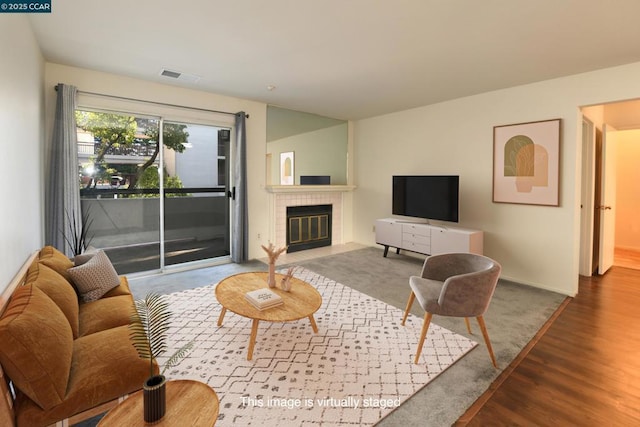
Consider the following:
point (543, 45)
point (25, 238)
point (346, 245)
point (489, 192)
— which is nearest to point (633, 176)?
point (489, 192)

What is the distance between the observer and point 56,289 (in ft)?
6.50

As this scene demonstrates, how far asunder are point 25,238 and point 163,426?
7.52 ft

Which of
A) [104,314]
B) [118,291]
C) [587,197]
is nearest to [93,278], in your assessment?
[118,291]

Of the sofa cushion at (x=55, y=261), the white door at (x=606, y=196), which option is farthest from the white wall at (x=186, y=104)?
the white door at (x=606, y=196)

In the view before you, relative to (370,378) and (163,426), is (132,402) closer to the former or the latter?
(163,426)

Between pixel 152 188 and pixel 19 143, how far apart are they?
205cm

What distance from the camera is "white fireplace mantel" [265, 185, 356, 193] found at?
5.43 meters

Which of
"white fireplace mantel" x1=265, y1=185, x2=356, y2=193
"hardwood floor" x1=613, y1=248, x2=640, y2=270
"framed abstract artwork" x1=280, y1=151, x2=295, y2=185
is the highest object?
"framed abstract artwork" x1=280, y1=151, x2=295, y2=185

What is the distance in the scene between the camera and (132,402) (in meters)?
1.29

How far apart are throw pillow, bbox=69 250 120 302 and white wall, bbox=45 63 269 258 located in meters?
2.01

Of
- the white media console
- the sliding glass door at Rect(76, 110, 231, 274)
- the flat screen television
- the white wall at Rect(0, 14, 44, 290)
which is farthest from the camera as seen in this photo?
the flat screen television

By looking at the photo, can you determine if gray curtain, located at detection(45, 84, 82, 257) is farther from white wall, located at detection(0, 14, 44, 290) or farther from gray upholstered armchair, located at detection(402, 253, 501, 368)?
gray upholstered armchair, located at detection(402, 253, 501, 368)

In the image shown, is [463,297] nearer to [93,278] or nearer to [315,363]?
[315,363]

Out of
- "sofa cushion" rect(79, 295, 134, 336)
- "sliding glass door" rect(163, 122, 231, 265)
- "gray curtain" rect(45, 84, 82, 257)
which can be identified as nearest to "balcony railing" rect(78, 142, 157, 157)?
"sliding glass door" rect(163, 122, 231, 265)
